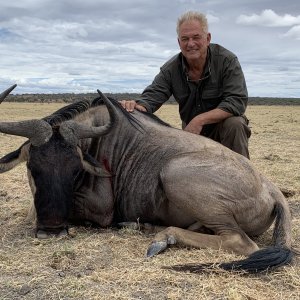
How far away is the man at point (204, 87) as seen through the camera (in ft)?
22.1

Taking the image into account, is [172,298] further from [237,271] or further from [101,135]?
[101,135]

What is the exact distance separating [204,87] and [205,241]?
9.66ft

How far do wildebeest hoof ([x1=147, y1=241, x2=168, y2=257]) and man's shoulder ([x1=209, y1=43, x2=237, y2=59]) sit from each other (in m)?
3.37

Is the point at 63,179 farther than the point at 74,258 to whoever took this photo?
Yes

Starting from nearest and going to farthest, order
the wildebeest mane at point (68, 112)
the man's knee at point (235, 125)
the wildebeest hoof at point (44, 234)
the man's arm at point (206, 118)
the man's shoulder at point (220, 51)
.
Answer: the wildebeest hoof at point (44, 234) → the wildebeest mane at point (68, 112) → the man's arm at point (206, 118) → the man's knee at point (235, 125) → the man's shoulder at point (220, 51)

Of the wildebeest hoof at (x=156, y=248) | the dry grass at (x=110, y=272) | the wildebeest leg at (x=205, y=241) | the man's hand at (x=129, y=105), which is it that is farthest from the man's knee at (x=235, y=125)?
the wildebeest hoof at (x=156, y=248)

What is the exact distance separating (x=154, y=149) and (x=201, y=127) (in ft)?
4.22

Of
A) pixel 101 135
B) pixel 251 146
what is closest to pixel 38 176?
pixel 101 135

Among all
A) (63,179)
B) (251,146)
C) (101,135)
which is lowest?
(251,146)

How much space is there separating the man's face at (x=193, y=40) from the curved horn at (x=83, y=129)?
1.93m

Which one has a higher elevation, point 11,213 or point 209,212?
point 209,212

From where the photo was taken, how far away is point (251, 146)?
15305 millimetres

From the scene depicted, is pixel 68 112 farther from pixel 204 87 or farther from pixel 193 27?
pixel 204 87

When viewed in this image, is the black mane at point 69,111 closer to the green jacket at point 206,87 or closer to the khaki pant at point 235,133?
the green jacket at point 206,87
